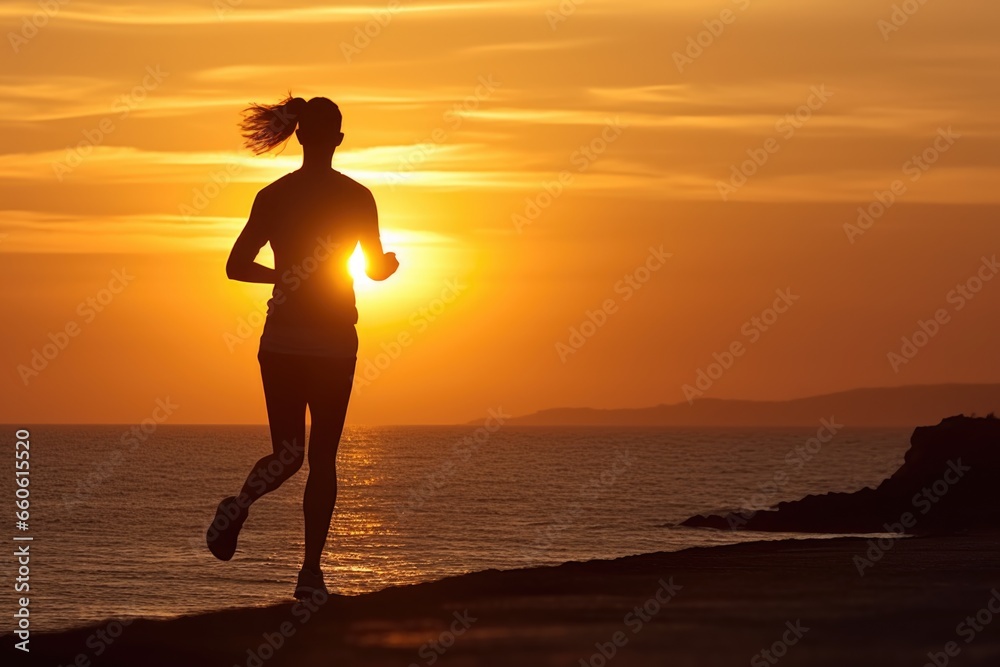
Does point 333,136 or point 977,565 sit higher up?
point 333,136

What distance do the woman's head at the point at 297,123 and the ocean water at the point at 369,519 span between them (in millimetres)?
4496

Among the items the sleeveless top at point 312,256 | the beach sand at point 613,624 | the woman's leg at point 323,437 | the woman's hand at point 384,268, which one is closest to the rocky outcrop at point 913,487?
the beach sand at point 613,624

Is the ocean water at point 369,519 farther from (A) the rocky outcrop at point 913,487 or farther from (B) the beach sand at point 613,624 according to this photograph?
(B) the beach sand at point 613,624

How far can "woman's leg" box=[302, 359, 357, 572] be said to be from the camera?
27.2 ft

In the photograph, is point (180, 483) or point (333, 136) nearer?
point (333, 136)

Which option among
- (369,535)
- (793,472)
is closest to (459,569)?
(369,535)

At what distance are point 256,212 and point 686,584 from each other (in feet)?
10.9

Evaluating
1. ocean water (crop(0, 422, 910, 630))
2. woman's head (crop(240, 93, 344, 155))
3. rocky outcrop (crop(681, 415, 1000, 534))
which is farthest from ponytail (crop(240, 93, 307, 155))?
rocky outcrop (crop(681, 415, 1000, 534))

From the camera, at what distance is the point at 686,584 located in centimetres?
806

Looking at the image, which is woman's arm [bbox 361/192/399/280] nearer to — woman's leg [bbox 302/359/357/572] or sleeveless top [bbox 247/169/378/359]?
sleeveless top [bbox 247/169/378/359]

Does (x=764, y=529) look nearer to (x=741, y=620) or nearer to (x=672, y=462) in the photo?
(x=741, y=620)

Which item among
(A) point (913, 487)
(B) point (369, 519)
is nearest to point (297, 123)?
(A) point (913, 487)

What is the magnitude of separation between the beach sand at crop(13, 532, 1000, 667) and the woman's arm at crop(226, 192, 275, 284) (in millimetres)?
1975

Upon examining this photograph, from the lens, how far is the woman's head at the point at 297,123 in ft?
27.7
